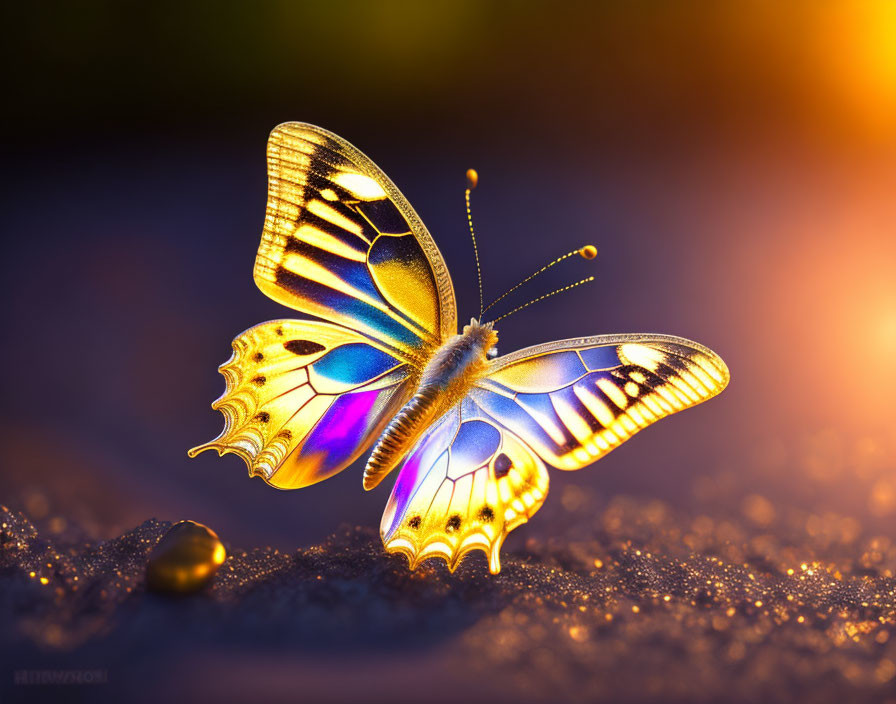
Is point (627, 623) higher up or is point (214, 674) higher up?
point (627, 623)

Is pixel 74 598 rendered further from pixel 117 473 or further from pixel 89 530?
pixel 117 473

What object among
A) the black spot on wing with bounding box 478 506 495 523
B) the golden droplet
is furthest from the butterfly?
the golden droplet

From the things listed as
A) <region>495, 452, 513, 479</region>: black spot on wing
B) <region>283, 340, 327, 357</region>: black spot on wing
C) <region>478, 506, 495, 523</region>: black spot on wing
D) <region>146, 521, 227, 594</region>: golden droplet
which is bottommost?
<region>146, 521, 227, 594</region>: golden droplet

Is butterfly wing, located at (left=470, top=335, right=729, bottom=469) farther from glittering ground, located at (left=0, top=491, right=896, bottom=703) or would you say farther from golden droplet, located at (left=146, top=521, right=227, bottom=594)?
golden droplet, located at (left=146, top=521, right=227, bottom=594)

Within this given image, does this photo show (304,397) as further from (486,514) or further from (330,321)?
(486,514)

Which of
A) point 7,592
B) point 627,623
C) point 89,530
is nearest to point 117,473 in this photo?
point 89,530

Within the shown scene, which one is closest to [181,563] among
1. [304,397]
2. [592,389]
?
[304,397]
